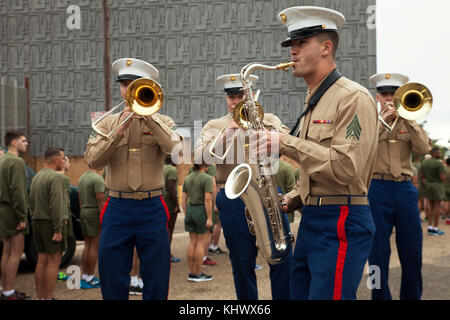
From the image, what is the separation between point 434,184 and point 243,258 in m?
10.1

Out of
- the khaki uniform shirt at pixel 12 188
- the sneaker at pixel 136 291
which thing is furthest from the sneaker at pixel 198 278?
the khaki uniform shirt at pixel 12 188

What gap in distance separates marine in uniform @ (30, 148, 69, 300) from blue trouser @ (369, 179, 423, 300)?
3.87 metres

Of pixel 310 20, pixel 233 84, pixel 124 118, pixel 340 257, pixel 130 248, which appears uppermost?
pixel 310 20

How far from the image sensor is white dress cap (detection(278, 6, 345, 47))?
2.86 metres

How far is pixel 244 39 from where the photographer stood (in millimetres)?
23500

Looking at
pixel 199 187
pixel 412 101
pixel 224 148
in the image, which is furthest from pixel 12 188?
pixel 412 101

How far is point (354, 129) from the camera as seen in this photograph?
2.65 metres

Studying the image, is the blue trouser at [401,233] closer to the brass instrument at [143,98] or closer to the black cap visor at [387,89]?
the black cap visor at [387,89]

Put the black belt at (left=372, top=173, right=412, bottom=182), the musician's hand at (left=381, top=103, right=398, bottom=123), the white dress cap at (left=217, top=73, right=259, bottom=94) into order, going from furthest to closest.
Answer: the musician's hand at (left=381, top=103, right=398, bottom=123)
the black belt at (left=372, top=173, right=412, bottom=182)
the white dress cap at (left=217, top=73, right=259, bottom=94)

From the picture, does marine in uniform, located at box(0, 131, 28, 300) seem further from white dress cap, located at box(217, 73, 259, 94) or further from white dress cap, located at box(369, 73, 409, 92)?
white dress cap, located at box(369, 73, 409, 92)

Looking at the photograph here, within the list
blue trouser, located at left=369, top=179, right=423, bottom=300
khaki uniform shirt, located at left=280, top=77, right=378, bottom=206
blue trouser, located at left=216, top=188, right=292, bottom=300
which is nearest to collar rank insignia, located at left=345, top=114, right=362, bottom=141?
khaki uniform shirt, located at left=280, top=77, right=378, bottom=206

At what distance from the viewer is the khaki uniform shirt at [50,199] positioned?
6.33 metres

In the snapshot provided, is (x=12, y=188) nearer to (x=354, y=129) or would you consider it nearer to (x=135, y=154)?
(x=135, y=154)
